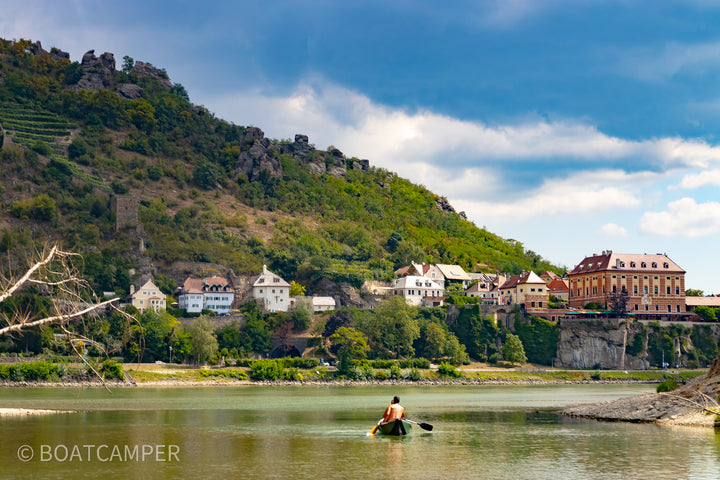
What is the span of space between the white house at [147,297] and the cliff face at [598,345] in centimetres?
6668

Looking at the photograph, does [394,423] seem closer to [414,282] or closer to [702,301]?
[414,282]

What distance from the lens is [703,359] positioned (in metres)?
133

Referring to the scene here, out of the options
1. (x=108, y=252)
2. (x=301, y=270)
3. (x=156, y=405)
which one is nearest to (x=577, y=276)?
(x=301, y=270)

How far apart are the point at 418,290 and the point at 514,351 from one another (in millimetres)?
28331

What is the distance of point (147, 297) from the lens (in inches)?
5118

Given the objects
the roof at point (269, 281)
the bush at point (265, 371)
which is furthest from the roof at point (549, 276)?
the bush at point (265, 371)

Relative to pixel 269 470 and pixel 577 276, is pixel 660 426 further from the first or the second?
pixel 577 276

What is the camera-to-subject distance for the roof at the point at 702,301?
144m

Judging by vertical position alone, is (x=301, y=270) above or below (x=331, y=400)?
above

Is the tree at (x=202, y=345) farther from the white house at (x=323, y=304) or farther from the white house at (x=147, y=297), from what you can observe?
the white house at (x=323, y=304)

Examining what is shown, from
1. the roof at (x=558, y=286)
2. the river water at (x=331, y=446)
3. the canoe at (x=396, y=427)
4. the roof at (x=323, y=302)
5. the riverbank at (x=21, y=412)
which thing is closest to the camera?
the river water at (x=331, y=446)

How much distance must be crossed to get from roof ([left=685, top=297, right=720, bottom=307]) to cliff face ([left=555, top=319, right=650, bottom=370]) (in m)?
15.2

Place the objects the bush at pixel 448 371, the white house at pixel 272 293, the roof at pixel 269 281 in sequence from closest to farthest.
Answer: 1. the bush at pixel 448 371
2. the white house at pixel 272 293
3. the roof at pixel 269 281

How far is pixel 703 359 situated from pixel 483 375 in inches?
1638
